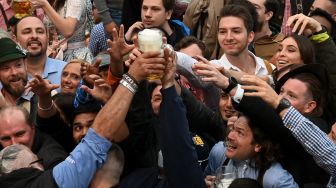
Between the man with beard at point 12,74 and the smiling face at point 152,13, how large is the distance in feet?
4.32

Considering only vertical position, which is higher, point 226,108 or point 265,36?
point 265,36

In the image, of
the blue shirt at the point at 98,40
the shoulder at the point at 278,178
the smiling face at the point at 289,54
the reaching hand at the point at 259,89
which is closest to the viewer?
the reaching hand at the point at 259,89

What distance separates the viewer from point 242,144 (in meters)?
5.28

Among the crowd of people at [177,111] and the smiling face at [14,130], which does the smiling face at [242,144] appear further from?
the smiling face at [14,130]

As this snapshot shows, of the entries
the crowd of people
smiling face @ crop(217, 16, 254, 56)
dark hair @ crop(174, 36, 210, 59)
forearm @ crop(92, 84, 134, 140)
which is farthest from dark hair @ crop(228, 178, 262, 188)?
dark hair @ crop(174, 36, 210, 59)

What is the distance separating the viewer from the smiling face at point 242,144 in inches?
208

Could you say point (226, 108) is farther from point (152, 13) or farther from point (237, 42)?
point (152, 13)

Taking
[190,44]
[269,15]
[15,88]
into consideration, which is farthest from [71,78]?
[269,15]

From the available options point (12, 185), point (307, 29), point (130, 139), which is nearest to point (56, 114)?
point (130, 139)

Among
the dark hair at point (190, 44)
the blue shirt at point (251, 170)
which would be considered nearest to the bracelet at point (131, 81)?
the blue shirt at point (251, 170)

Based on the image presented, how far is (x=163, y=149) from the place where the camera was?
4879mm

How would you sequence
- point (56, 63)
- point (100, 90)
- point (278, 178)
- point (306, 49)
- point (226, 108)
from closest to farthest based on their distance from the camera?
point (278, 178) < point (100, 90) < point (226, 108) < point (306, 49) < point (56, 63)

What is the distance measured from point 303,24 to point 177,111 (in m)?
1.87

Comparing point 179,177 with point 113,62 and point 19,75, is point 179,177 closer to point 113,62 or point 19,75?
point 113,62
